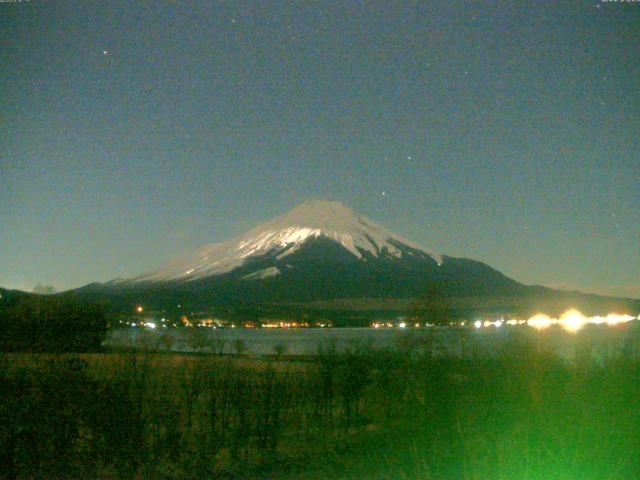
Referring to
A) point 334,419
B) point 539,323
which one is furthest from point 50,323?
point 539,323

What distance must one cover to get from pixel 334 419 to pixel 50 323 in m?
17.0

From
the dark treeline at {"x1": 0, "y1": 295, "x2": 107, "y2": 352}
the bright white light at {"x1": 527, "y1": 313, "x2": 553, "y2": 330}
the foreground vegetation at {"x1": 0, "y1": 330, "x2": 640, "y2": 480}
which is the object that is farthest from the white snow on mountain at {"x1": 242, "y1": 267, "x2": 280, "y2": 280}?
the foreground vegetation at {"x1": 0, "y1": 330, "x2": 640, "y2": 480}

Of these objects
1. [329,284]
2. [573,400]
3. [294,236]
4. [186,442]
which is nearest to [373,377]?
[573,400]

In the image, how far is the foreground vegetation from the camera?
9055mm

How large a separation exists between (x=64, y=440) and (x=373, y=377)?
256 inches

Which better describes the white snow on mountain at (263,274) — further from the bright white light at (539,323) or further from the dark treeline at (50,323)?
the dark treeline at (50,323)

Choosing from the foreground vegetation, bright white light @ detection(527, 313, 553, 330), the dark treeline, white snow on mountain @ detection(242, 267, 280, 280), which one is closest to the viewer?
the foreground vegetation

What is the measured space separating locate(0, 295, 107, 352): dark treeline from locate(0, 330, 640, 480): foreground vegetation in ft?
41.0

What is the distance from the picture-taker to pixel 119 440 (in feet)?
30.3

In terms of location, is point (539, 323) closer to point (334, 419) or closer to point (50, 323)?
point (50, 323)

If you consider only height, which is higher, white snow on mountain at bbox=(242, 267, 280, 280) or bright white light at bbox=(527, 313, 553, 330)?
white snow on mountain at bbox=(242, 267, 280, 280)

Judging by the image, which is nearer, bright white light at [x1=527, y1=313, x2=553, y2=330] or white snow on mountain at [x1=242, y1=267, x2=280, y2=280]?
bright white light at [x1=527, y1=313, x2=553, y2=330]

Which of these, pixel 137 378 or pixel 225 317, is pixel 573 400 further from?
pixel 225 317

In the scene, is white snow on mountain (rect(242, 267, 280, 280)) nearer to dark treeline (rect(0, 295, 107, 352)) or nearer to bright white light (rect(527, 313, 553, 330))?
bright white light (rect(527, 313, 553, 330))
